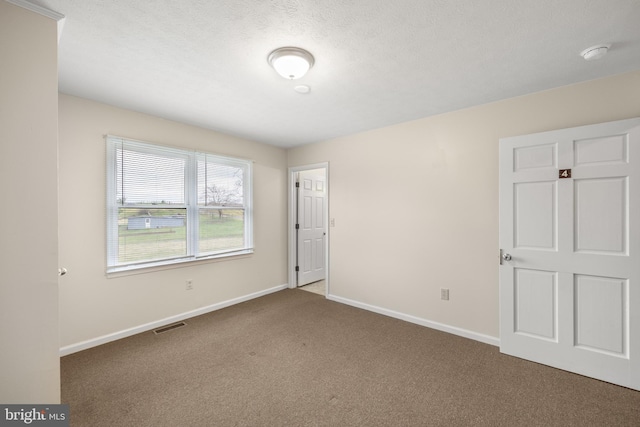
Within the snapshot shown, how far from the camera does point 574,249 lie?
7.49 ft

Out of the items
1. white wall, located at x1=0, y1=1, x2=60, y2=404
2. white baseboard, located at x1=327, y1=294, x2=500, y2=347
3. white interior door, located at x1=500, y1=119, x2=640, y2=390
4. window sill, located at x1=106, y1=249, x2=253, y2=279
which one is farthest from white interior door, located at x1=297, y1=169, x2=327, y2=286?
white wall, located at x1=0, y1=1, x2=60, y2=404

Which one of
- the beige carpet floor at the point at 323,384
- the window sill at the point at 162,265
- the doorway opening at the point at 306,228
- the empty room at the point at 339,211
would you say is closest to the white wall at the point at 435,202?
the empty room at the point at 339,211

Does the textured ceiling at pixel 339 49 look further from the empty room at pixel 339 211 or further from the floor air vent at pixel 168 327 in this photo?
the floor air vent at pixel 168 327

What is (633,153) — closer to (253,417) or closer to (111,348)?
(253,417)

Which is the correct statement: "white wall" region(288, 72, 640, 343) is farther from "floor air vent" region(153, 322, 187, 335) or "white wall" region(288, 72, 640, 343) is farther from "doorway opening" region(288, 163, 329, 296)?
"floor air vent" region(153, 322, 187, 335)

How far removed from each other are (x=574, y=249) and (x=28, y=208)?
3.88 metres

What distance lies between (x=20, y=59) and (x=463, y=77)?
2.95 m

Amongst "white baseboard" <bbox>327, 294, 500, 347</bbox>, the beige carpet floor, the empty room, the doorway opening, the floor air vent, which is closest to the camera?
the empty room

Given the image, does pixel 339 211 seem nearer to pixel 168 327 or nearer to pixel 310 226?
pixel 310 226

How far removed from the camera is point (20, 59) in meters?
1.44

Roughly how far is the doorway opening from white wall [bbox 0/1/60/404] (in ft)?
10.6

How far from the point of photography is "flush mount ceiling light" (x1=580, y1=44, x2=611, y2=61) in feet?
5.94

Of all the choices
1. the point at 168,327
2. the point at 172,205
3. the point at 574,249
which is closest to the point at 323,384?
the point at 168,327

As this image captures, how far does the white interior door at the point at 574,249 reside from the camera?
209 cm
